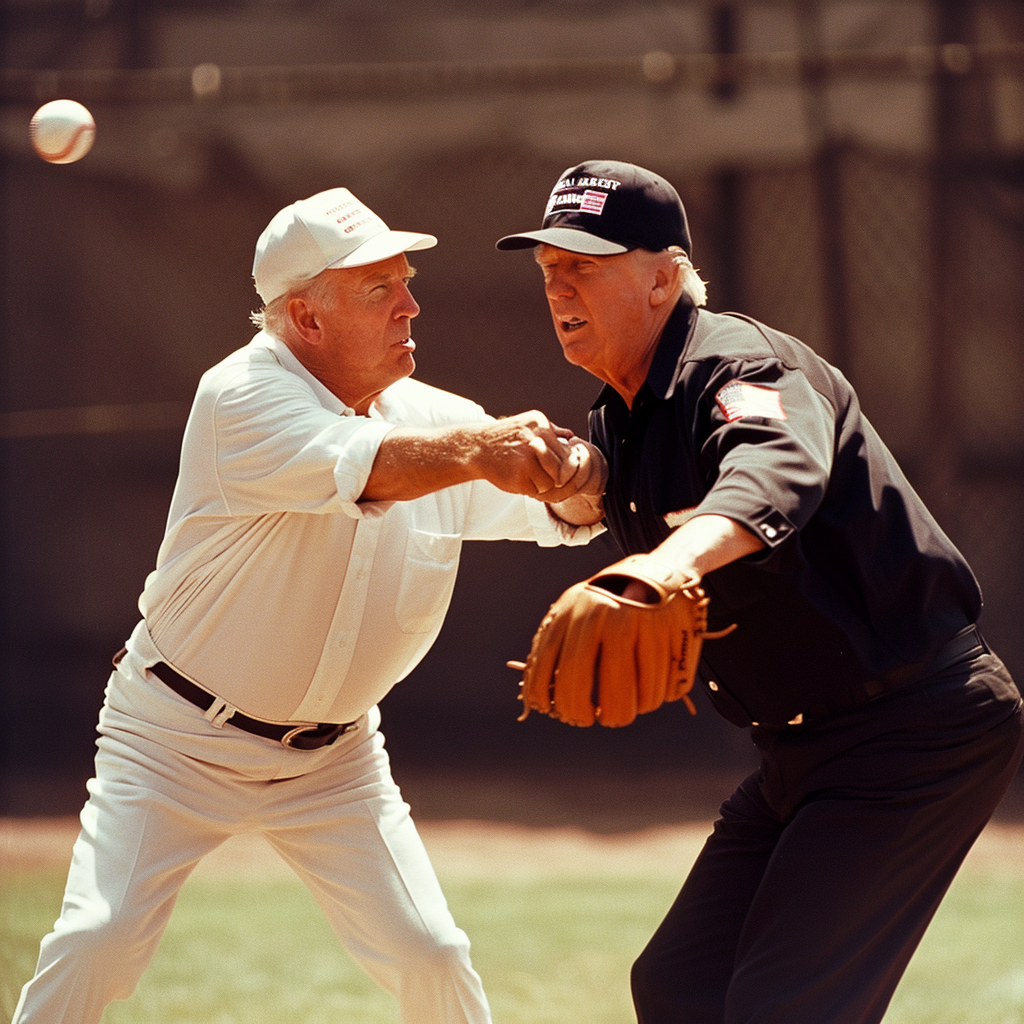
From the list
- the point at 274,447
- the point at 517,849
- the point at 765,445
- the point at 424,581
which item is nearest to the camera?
the point at 765,445

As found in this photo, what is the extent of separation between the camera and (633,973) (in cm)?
277

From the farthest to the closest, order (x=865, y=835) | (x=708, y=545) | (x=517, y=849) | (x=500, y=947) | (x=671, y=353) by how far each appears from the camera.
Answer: (x=517, y=849) < (x=500, y=947) < (x=671, y=353) < (x=865, y=835) < (x=708, y=545)

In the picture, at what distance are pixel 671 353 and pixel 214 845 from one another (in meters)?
1.41

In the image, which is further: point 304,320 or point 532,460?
point 304,320

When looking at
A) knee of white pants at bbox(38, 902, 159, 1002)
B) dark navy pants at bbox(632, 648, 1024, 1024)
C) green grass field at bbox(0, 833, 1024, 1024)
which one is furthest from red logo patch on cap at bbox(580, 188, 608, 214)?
green grass field at bbox(0, 833, 1024, 1024)

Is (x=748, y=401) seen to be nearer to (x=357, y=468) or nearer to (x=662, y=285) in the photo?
(x=662, y=285)

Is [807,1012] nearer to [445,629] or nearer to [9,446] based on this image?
[445,629]

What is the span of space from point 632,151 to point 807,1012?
5.59 metres

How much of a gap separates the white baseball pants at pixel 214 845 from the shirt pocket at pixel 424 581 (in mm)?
299

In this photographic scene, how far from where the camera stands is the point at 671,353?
2643 millimetres

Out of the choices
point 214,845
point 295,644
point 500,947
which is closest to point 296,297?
point 295,644

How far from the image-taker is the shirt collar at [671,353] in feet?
8.48

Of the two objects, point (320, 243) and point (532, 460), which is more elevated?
point (320, 243)

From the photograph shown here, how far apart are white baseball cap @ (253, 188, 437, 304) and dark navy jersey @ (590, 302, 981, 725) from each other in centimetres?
81
